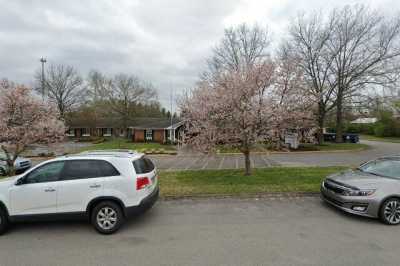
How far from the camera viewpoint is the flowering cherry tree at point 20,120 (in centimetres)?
866

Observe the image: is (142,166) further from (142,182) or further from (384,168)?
(384,168)

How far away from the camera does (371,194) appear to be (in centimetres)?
470

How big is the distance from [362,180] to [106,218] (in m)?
5.84

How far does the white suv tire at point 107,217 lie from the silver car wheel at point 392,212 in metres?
5.66

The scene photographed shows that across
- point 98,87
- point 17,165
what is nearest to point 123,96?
point 98,87

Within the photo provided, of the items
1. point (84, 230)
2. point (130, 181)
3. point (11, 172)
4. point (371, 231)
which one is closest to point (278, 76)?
point (371, 231)

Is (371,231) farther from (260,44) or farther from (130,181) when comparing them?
(260,44)

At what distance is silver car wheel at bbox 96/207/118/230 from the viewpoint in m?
4.38

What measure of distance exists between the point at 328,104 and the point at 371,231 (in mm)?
23778

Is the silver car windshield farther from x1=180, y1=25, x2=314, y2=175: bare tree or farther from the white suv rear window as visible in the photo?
the white suv rear window

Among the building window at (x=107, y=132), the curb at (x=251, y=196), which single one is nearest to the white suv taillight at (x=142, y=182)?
the curb at (x=251, y=196)

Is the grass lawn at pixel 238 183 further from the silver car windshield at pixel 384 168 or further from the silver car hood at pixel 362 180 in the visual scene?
the silver car windshield at pixel 384 168

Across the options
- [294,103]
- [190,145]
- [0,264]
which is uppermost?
[294,103]

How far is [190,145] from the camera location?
8.35 meters
